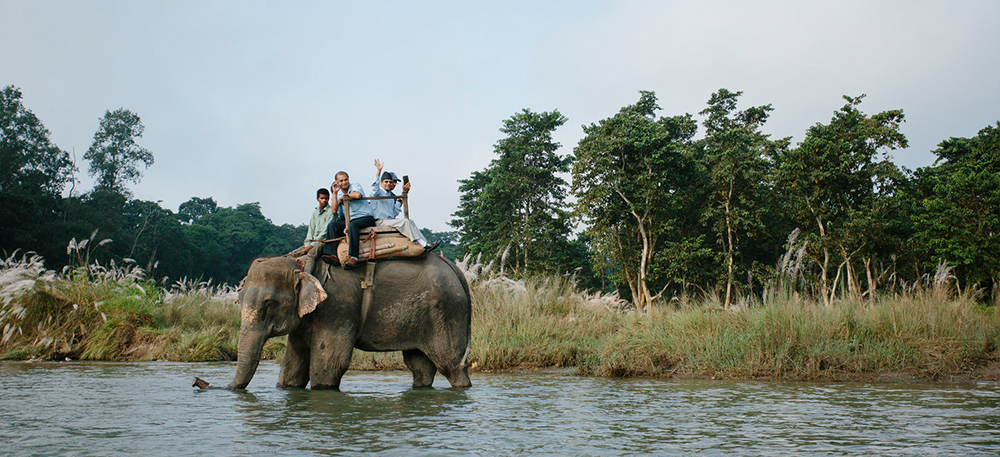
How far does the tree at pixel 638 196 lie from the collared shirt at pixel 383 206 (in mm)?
27708

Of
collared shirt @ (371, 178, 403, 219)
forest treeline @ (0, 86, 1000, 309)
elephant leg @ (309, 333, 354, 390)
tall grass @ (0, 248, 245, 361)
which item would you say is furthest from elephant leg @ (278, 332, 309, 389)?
forest treeline @ (0, 86, 1000, 309)

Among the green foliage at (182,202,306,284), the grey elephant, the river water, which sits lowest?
the river water

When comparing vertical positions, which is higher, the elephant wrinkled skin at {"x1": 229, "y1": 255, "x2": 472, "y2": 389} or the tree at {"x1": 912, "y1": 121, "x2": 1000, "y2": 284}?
the tree at {"x1": 912, "y1": 121, "x2": 1000, "y2": 284}

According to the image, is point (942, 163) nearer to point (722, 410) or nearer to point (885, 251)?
point (885, 251)

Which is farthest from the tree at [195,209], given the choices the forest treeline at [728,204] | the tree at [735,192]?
the tree at [735,192]

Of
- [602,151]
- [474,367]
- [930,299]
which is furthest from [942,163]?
[474,367]

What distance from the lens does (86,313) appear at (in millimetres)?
13594

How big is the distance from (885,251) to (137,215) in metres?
60.7

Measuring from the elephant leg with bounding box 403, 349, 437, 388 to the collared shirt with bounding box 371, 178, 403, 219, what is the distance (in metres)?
1.56

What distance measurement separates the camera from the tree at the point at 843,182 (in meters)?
29.5

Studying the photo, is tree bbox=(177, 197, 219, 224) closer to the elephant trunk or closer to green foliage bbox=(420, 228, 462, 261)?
green foliage bbox=(420, 228, 462, 261)

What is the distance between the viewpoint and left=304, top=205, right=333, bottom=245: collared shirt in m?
8.35

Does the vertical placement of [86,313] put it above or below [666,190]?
below

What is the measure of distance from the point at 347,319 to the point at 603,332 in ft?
21.9
